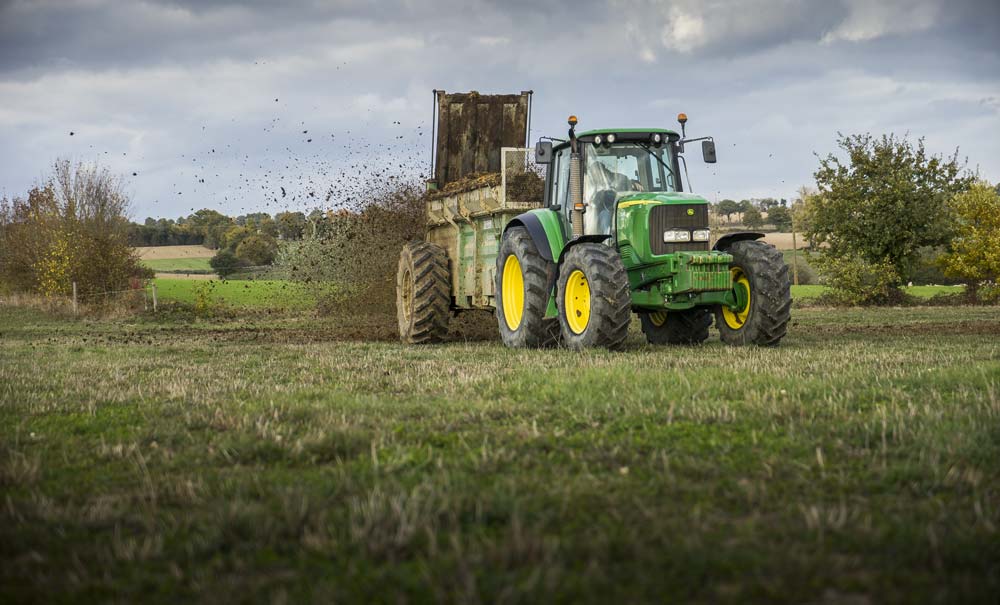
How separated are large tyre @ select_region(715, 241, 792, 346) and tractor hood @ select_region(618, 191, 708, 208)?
0.89 m

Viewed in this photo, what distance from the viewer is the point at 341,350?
39.3 ft

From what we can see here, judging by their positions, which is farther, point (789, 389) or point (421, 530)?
point (789, 389)

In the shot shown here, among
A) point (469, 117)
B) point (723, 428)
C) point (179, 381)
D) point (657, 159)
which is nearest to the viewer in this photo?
point (723, 428)

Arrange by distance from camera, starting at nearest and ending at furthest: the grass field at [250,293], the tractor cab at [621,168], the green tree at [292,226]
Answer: the tractor cab at [621,168] → the grass field at [250,293] → the green tree at [292,226]

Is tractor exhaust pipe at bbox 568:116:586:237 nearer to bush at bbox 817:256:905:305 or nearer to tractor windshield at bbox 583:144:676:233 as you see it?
tractor windshield at bbox 583:144:676:233

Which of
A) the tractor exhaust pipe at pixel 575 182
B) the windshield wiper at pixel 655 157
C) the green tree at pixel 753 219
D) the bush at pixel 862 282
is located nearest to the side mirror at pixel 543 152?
the tractor exhaust pipe at pixel 575 182

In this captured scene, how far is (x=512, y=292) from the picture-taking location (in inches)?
476

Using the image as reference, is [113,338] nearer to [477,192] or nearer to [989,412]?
[477,192]

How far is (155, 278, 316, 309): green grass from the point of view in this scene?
29.6 m

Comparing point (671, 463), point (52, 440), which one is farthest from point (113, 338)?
point (671, 463)

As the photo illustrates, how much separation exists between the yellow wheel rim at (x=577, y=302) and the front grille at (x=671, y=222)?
0.94m

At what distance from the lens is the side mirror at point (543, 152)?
33.8ft

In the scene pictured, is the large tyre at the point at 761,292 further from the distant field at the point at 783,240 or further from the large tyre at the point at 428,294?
the distant field at the point at 783,240

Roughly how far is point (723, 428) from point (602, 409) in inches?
34.1
